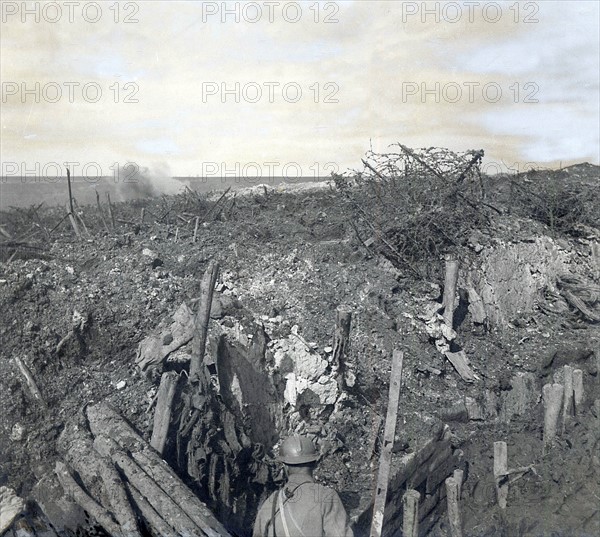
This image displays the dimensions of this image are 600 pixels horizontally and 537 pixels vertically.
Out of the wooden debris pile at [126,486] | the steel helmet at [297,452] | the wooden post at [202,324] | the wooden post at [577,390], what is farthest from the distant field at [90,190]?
the steel helmet at [297,452]

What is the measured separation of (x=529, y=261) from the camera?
11.7 m

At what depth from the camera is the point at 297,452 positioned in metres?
3.60

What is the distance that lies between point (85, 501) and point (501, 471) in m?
4.80

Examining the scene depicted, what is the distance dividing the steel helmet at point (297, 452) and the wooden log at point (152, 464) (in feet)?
3.98

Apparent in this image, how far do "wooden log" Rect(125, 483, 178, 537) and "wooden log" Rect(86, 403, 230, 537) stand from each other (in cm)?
19

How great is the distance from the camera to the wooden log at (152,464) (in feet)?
14.7

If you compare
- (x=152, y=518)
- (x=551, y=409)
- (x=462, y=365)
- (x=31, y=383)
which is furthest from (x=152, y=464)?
(x=551, y=409)

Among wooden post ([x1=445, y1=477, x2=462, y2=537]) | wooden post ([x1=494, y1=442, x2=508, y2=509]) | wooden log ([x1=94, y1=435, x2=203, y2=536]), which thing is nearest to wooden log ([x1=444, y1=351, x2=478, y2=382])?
wooden post ([x1=494, y1=442, x2=508, y2=509])

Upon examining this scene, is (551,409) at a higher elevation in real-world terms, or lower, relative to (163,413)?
lower

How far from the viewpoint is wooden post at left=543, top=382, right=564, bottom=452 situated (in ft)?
25.7

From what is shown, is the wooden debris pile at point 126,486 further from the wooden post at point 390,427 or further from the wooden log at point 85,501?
the wooden post at point 390,427

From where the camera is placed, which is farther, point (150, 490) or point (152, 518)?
point (150, 490)

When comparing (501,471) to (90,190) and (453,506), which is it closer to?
(453,506)

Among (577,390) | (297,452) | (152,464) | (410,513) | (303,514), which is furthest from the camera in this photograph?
(577,390)
